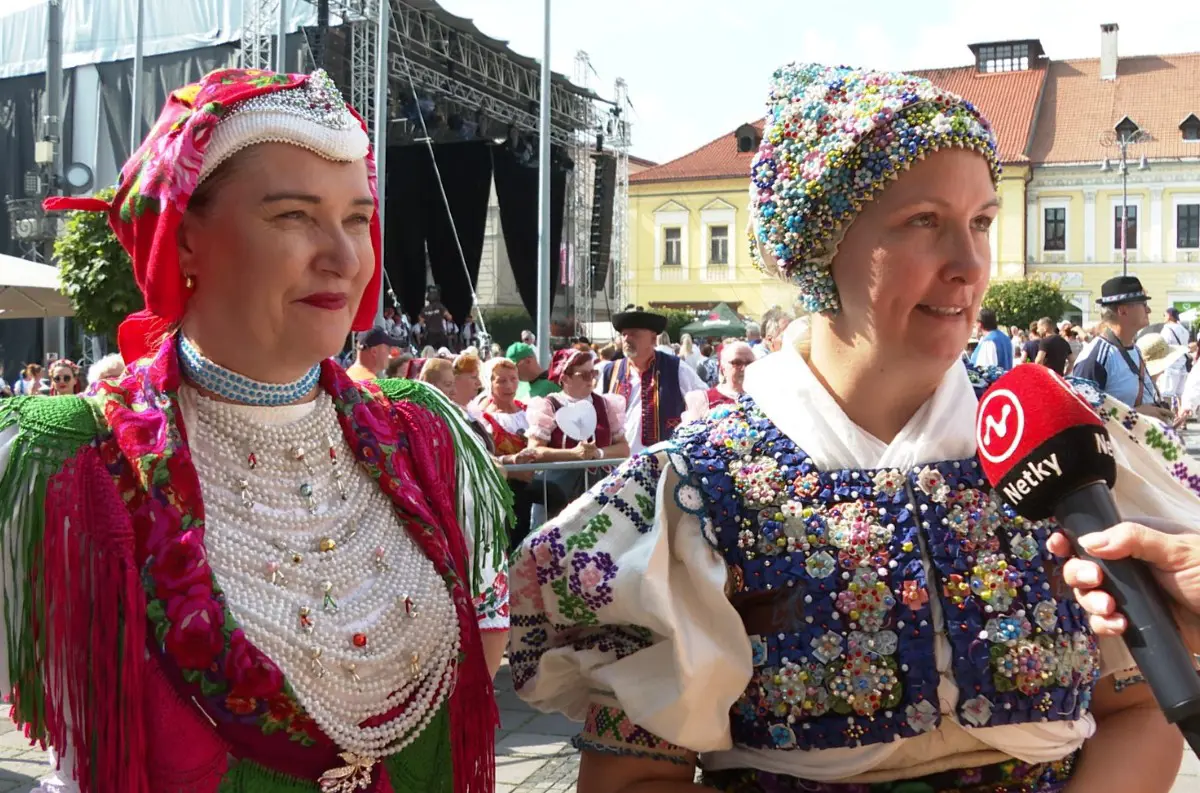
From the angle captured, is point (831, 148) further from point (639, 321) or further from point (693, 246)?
point (693, 246)

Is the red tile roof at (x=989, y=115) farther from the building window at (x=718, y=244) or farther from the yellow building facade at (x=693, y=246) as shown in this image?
the building window at (x=718, y=244)

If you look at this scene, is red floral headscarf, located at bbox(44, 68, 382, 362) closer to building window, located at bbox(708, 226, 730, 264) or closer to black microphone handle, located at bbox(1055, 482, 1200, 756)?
black microphone handle, located at bbox(1055, 482, 1200, 756)

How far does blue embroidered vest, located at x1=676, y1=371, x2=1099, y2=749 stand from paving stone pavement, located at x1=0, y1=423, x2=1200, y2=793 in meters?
2.58

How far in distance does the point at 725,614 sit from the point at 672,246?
44.9 m

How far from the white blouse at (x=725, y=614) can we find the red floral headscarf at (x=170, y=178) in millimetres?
706

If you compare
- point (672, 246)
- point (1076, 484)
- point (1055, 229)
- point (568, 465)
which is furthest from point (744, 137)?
point (1076, 484)

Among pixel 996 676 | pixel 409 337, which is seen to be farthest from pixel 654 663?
pixel 409 337

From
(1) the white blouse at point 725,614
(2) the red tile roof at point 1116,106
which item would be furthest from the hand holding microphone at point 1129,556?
(2) the red tile roof at point 1116,106

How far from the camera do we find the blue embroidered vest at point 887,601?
67.5 inches

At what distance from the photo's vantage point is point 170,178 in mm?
1751

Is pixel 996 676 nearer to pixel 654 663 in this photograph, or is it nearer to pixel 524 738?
pixel 654 663

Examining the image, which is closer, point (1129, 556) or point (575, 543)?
point (1129, 556)

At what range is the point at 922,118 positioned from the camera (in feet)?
5.97

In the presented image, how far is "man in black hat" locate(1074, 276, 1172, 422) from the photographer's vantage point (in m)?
7.71
